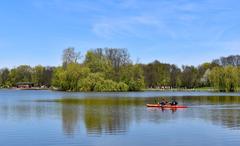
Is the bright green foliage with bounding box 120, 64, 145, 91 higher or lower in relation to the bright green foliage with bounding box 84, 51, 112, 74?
lower

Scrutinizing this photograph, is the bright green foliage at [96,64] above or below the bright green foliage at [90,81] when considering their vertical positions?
above

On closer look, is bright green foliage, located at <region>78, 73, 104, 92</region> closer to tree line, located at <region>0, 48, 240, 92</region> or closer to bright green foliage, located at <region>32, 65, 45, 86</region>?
tree line, located at <region>0, 48, 240, 92</region>

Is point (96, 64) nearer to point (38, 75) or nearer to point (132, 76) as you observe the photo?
point (132, 76)

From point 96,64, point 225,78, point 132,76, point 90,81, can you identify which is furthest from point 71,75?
point 225,78

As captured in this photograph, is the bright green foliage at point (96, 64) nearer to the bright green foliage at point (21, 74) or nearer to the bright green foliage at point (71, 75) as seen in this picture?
the bright green foliage at point (71, 75)

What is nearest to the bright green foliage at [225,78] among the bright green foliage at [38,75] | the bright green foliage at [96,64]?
the bright green foliage at [96,64]

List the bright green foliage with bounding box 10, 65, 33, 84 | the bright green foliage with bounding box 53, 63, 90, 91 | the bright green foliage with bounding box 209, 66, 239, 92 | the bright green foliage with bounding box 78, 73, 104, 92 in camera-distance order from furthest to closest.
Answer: the bright green foliage with bounding box 10, 65, 33, 84
the bright green foliage with bounding box 53, 63, 90, 91
the bright green foliage with bounding box 78, 73, 104, 92
the bright green foliage with bounding box 209, 66, 239, 92

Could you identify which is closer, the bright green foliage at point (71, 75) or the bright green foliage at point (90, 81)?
the bright green foliage at point (90, 81)

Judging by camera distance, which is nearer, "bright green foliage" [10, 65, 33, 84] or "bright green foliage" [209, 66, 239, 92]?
"bright green foliage" [209, 66, 239, 92]

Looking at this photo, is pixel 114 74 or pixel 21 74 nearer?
pixel 114 74

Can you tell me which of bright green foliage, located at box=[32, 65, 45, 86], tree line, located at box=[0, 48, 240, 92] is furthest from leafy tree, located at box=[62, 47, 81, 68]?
bright green foliage, located at box=[32, 65, 45, 86]

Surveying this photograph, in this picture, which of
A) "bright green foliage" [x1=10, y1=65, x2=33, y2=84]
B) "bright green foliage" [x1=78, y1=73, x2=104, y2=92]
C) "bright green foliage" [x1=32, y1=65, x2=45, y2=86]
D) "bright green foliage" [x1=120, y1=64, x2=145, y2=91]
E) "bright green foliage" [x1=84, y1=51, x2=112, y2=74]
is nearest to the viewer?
"bright green foliage" [x1=78, y1=73, x2=104, y2=92]

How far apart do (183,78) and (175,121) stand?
109 meters

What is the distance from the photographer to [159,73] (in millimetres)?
142375
